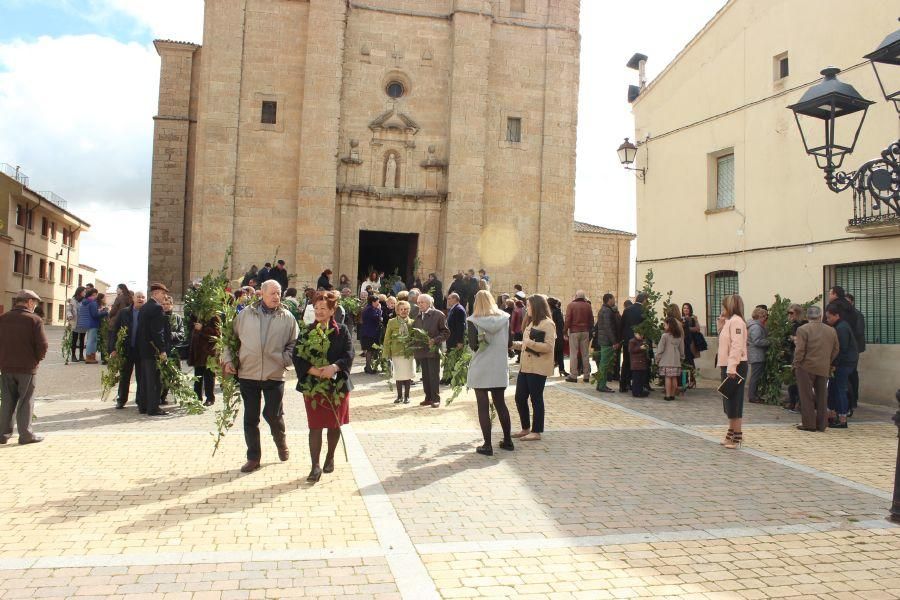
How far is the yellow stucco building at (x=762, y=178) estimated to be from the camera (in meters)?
12.3

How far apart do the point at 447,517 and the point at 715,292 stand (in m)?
→ 12.4

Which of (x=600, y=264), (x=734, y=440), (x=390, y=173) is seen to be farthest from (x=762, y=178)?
(x=600, y=264)

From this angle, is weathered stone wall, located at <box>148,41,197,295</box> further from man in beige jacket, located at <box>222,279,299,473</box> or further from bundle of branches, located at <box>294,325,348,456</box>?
bundle of branches, located at <box>294,325,348,456</box>

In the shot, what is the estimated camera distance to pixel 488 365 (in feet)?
24.6

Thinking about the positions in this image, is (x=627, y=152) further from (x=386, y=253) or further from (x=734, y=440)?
(x=386, y=253)

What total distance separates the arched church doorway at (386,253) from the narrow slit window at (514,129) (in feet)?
16.5

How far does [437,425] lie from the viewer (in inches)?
366

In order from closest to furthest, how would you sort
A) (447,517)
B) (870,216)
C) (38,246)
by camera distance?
(447,517) < (870,216) < (38,246)

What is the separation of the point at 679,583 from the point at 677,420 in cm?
622

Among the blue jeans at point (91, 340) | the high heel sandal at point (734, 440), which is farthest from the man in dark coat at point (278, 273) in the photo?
the high heel sandal at point (734, 440)

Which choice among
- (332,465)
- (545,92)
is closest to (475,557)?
(332,465)

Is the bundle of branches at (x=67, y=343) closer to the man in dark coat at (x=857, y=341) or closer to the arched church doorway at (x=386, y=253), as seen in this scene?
the arched church doorway at (x=386, y=253)

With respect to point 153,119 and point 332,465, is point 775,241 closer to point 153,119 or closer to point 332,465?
point 332,465

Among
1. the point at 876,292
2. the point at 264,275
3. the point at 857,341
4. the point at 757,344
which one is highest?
the point at 264,275
